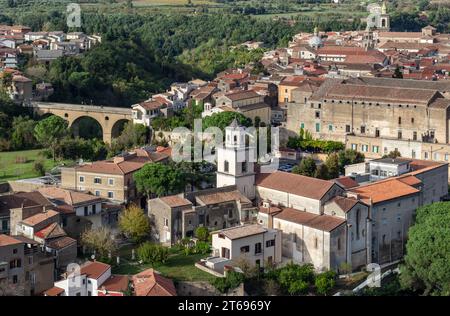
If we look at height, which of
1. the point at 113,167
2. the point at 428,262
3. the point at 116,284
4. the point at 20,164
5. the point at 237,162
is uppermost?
the point at 237,162

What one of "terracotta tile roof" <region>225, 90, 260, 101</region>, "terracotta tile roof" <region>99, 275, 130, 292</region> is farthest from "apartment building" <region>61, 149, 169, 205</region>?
"terracotta tile roof" <region>225, 90, 260, 101</region>

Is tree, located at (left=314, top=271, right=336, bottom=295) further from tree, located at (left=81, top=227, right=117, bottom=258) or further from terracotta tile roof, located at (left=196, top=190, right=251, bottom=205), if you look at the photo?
tree, located at (left=81, top=227, right=117, bottom=258)

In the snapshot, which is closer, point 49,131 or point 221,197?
point 221,197

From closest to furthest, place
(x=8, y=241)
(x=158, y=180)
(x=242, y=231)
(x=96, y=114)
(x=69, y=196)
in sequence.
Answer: (x=8, y=241)
(x=242, y=231)
(x=69, y=196)
(x=158, y=180)
(x=96, y=114)

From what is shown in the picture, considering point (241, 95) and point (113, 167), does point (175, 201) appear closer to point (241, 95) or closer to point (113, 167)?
point (113, 167)

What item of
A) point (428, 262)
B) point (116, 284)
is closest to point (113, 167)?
point (116, 284)
